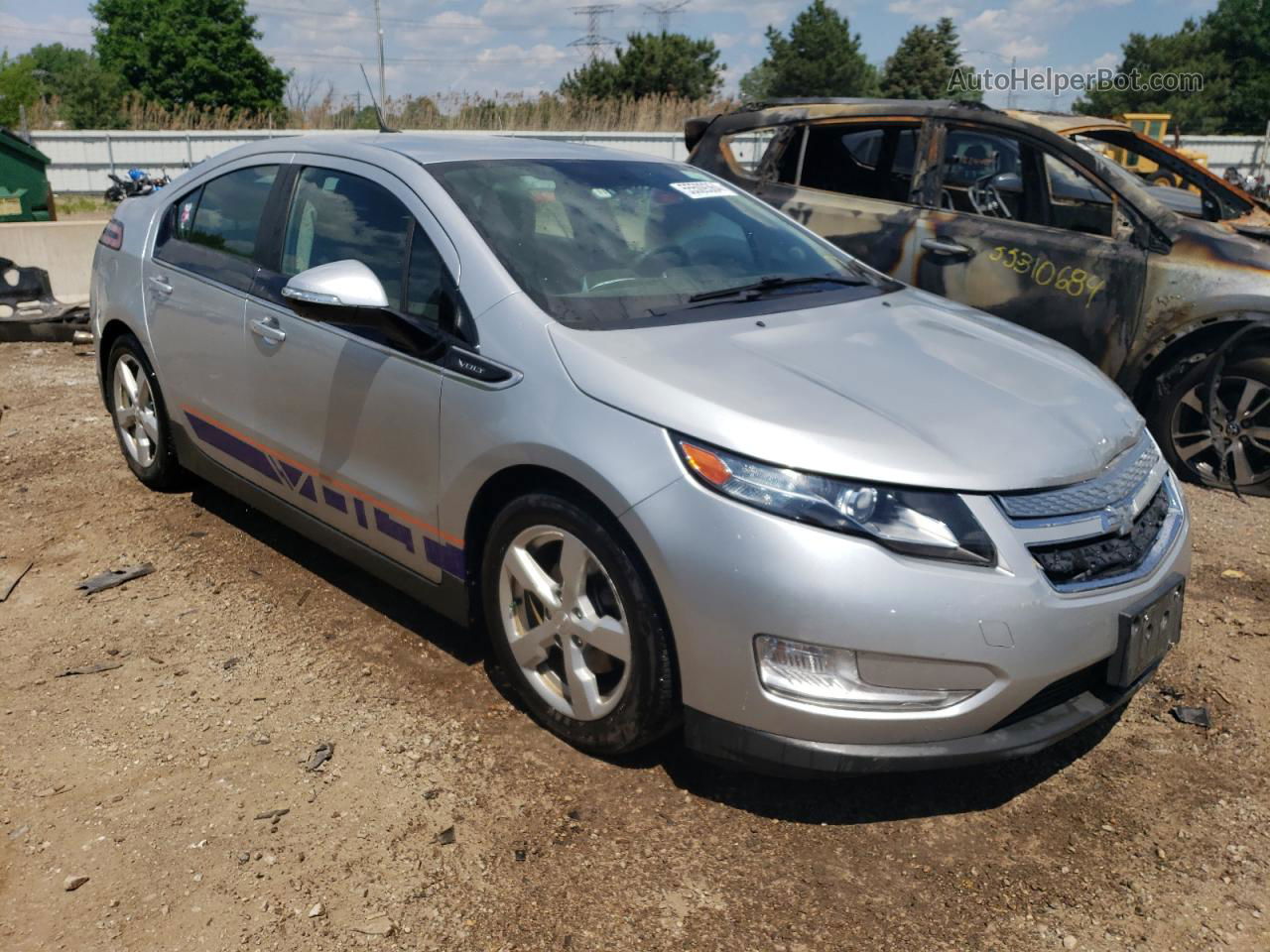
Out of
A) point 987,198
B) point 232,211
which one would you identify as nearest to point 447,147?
point 232,211

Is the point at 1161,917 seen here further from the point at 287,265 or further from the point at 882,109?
the point at 882,109

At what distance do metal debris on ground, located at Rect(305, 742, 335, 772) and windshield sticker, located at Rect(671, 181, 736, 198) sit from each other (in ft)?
7.22

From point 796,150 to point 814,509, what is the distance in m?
4.76

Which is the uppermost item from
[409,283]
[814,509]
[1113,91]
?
[1113,91]

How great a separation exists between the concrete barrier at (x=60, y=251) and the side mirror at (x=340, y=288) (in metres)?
7.49

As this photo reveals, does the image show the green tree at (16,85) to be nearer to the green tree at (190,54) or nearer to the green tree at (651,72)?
the green tree at (190,54)

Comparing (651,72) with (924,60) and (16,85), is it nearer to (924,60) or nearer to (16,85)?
(924,60)

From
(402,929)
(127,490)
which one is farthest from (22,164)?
(402,929)

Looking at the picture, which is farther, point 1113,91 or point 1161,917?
point 1113,91

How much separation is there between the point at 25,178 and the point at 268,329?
415 inches

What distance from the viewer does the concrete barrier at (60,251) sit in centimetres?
957

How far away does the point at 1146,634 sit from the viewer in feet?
8.87

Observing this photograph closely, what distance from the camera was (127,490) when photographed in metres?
5.27

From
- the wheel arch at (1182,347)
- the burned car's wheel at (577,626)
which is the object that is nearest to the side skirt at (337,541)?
the burned car's wheel at (577,626)
